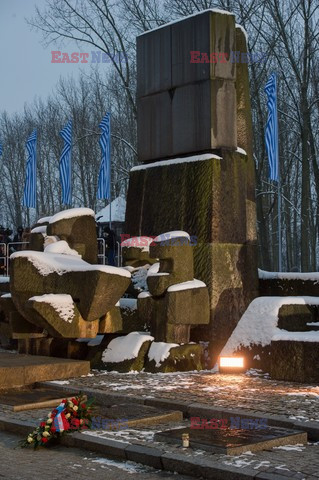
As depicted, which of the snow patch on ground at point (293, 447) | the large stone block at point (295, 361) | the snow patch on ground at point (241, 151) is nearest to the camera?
the snow patch on ground at point (293, 447)

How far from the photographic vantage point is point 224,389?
916 cm

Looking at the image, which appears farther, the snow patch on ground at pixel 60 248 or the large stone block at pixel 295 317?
the snow patch on ground at pixel 60 248

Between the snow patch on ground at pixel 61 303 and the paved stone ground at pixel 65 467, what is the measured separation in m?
4.19

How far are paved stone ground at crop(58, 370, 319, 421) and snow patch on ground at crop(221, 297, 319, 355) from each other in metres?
0.47

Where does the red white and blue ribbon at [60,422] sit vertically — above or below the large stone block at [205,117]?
below

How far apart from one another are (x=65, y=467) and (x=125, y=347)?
209 inches

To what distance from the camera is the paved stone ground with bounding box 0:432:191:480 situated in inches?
225

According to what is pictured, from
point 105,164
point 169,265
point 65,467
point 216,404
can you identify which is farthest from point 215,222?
point 105,164

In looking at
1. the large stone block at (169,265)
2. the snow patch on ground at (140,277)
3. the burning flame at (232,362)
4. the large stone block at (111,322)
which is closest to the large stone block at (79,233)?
the snow patch on ground at (140,277)

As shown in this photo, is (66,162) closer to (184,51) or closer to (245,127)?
(184,51)

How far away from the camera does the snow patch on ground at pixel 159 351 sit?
426 inches

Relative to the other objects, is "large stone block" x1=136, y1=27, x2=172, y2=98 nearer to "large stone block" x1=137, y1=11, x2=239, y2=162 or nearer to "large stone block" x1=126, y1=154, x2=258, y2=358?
"large stone block" x1=137, y1=11, x2=239, y2=162

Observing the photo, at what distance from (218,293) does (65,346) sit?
2.58 m

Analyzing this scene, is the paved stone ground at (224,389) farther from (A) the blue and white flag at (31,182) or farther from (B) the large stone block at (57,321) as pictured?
(A) the blue and white flag at (31,182)
